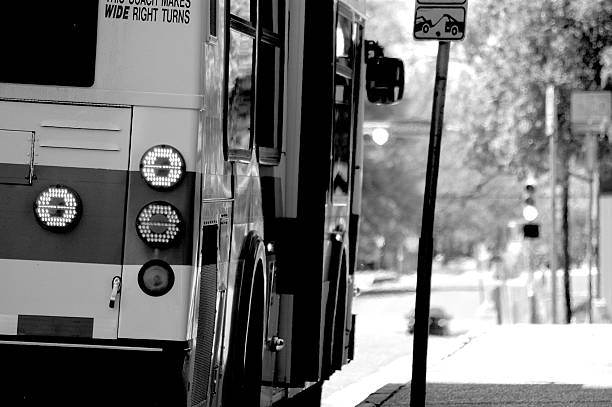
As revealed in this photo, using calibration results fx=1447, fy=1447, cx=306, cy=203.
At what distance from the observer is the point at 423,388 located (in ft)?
27.6

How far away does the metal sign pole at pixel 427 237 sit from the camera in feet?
27.1

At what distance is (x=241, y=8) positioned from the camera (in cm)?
699

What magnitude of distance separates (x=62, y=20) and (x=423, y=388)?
11.2 feet

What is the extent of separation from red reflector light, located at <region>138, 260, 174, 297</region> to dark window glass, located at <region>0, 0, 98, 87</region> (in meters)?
0.89

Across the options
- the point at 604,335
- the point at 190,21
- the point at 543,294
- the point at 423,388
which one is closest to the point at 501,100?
the point at 543,294

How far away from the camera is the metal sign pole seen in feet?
27.1

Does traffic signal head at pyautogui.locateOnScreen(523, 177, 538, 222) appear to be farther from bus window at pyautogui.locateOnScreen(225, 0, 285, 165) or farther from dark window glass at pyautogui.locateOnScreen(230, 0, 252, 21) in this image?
dark window glass at pyautogui.locateOnScreen(230, 0, 252, 21)

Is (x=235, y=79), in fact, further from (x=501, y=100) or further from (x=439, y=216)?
(x=439, y=216)

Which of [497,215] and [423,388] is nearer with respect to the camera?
[423,388]

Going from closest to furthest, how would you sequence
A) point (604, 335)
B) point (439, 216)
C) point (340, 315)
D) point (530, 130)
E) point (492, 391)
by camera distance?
point (340, 315) → point (492, 391) → point (604, 335) → point (530, 130) → point (439, 216)

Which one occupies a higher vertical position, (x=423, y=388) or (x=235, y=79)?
(x=235, y=79)

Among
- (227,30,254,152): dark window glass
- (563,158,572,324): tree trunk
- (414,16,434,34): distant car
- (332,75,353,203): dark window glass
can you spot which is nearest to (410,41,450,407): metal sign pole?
(414,16,434,34): distant car

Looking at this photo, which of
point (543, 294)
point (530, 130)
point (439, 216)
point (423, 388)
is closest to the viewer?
point (423, 388)

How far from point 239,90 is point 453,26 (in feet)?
6.43
